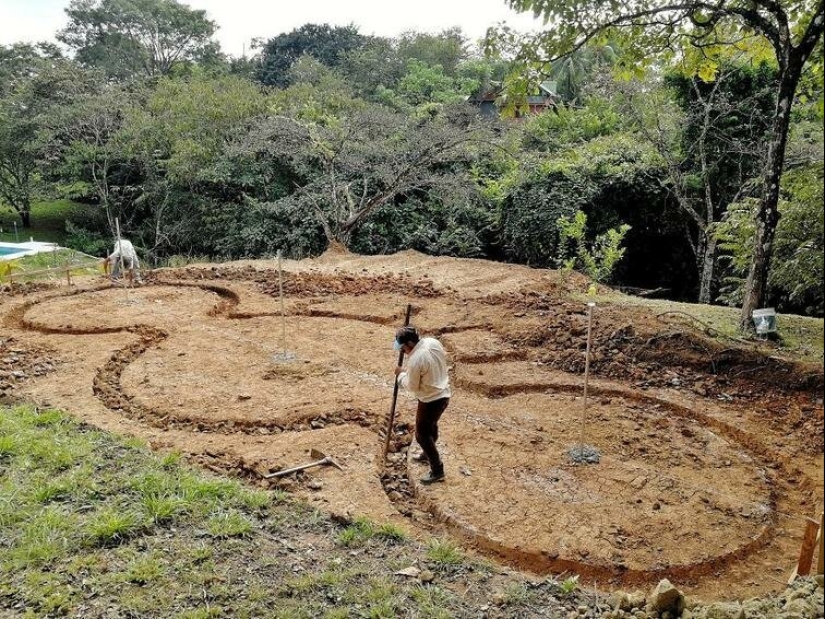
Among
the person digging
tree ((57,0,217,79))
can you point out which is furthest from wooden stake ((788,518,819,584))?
tree ((57,0,217,79))

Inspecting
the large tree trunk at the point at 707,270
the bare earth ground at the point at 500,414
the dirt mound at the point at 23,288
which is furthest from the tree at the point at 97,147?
the large tree trunk at the point at 707,270

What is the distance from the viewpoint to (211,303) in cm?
1040

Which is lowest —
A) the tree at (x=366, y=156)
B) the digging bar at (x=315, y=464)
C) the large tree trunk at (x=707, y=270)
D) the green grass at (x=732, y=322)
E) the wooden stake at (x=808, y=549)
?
the digging bar at (x=315, y=464)

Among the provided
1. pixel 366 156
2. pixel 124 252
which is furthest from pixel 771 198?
pixel 124 252

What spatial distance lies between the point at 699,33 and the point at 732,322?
3585 millimetres

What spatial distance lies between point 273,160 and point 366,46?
51.8 ft

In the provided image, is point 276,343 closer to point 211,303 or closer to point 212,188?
point 211,303

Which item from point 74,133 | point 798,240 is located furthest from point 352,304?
point 74,133

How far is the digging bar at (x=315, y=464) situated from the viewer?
15.6 feet

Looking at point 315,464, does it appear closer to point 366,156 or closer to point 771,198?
point 771,198

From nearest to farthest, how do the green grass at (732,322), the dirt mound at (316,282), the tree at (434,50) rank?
the green grass at (732,322) → the dirt mound at (316,282) → the tree at (434,50)

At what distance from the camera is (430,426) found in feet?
15.4

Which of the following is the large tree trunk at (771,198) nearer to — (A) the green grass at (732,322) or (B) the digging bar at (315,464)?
(A) the green grass at (732,322)

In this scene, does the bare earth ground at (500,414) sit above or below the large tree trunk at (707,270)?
below
